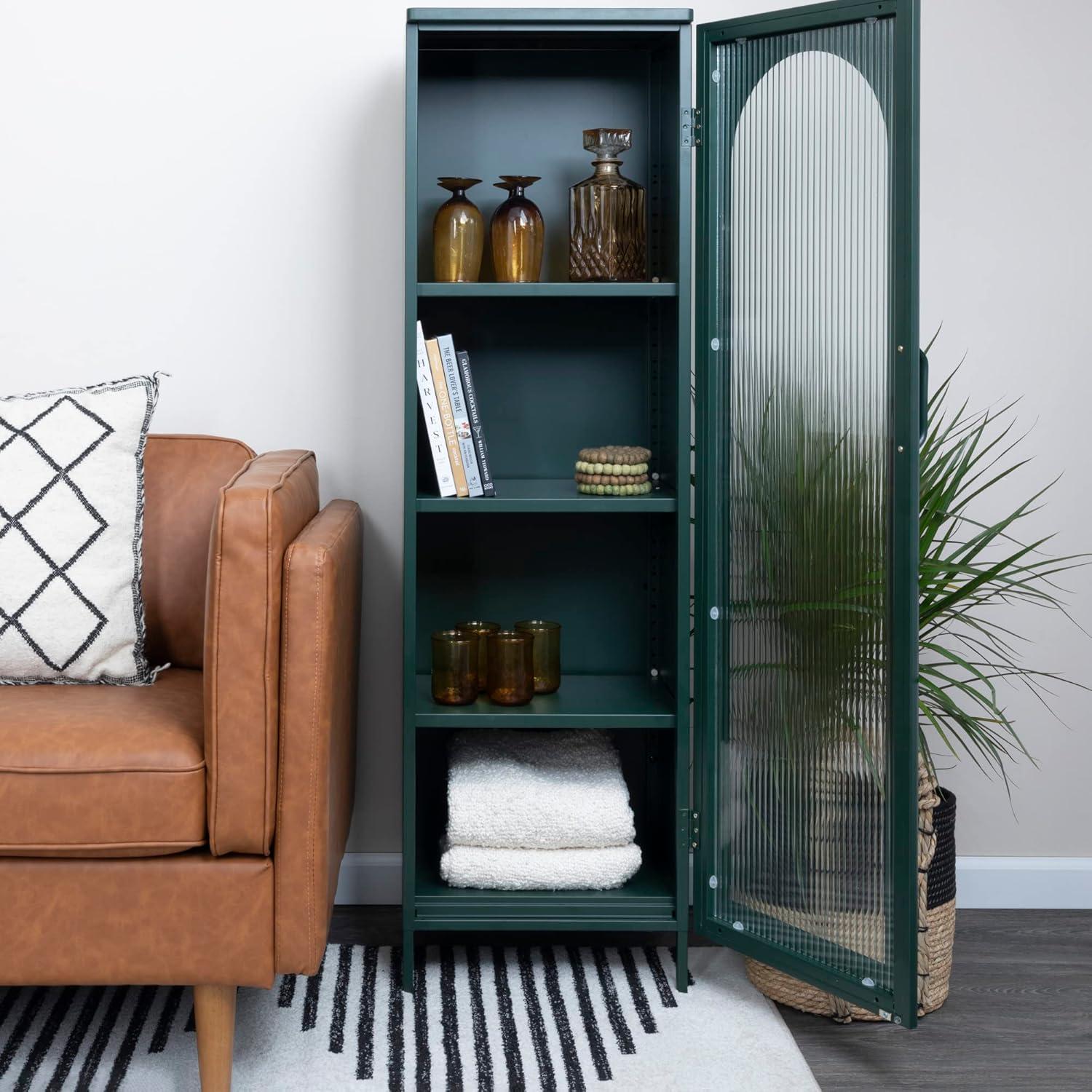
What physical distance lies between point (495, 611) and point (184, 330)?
2.67ft

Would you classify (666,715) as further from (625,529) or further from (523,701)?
(625,529)

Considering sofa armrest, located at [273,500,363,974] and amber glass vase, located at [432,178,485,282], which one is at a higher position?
amber glass vase, located at [432,178,485,282]

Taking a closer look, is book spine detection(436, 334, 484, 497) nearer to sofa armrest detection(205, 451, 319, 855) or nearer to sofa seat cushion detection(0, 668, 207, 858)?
sofa armrest detection(205, 451, 319, 855)

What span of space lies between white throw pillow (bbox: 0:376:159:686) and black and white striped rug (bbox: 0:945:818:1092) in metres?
0.54

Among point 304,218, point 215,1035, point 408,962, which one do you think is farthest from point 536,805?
point 304,218

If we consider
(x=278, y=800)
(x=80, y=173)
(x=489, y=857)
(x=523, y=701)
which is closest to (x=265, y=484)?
(x=278, y=800)

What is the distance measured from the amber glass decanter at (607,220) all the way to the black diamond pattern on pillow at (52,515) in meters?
0.86

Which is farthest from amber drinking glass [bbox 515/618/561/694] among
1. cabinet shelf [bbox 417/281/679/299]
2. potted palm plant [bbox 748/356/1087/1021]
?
potted palm plant [bbox 748/356/1087/1021]

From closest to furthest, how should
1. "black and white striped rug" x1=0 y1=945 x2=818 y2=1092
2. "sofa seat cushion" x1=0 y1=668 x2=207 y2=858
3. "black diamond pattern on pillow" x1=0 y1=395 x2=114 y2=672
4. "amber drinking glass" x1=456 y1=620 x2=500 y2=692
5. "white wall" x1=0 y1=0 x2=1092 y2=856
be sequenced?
"sofa seat cushion" x1=0 y1=668 x2=207 y2=858 → "black and white striped rug" x1=0 y1=945 x2=818 y2=1092 → "black diamond pattern on pillow" x1=0 y1=395 x2=114 y2=672 → "amber drinking glass" x1=456 y1=620 x2=500 y2=692 → "white wall" x1=0 y1=0 x2=1092 y2=856

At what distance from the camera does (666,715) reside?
187cm

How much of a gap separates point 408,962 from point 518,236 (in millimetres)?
1243

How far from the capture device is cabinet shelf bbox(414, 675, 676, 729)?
1853 mm

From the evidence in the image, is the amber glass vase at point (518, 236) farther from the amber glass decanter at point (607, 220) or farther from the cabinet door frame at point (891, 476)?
the cabinet door frame at point (891, 476)

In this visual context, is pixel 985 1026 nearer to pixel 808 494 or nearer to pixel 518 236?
pixel 808 494
